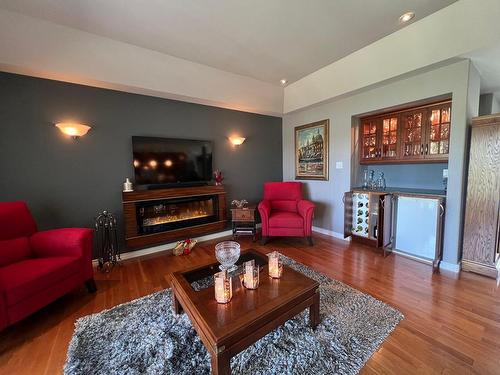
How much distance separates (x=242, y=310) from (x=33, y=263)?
1.92m

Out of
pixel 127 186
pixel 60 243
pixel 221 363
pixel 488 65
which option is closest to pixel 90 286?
pixel 60 243

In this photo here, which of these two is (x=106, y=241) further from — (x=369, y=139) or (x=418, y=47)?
(x=418, y=47)

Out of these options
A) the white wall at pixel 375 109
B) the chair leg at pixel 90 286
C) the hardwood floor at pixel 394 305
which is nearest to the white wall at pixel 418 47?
the white wall at pixel 375 109

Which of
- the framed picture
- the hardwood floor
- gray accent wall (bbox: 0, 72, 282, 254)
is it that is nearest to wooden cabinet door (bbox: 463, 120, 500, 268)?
the hardwood floor

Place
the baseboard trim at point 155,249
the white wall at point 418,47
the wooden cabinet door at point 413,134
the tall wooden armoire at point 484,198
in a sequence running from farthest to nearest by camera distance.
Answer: the baseboard trim at point 155,249 → the wooden cabinet door at point 413,134 → the tall wooden armoire at point 484,198 → the white wall at point 418,47

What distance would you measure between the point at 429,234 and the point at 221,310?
8.97ft

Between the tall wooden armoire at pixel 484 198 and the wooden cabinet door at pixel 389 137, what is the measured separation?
85 centimetres

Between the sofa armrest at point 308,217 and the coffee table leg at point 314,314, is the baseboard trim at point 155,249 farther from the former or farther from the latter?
the coffee table leg at point 314,314

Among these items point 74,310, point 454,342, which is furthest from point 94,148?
point 454,342

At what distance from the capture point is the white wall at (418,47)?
75.7 inches

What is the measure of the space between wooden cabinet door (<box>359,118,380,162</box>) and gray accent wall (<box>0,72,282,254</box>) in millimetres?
2570

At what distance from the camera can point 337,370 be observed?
1.25m

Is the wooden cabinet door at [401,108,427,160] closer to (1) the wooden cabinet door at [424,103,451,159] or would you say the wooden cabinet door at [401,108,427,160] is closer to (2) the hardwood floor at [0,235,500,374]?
(1) the wooden cabinet door at [424,103,451,159]

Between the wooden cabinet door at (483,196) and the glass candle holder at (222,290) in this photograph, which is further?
the wooden cabinet door at (483,196)
